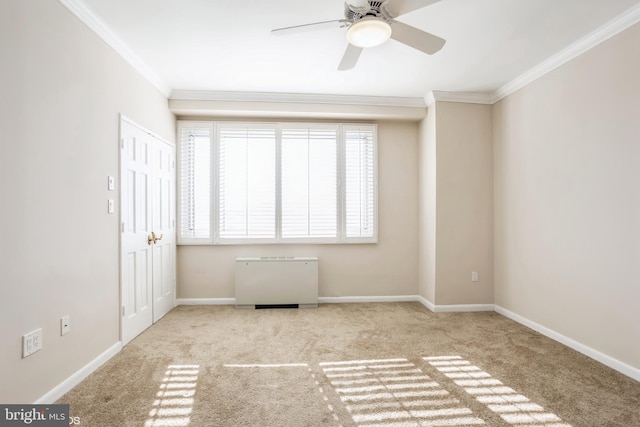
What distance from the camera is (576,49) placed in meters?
2.96

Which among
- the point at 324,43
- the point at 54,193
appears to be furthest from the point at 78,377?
the point at 324,43

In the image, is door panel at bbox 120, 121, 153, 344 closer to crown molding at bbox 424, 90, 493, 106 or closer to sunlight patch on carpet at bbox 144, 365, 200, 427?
sunlight patch on carpet at bbox 144, 365, 200, 427

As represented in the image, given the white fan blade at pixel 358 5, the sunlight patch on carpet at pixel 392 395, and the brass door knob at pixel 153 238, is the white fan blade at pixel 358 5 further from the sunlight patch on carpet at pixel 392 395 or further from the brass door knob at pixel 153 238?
the brass door knob at pixel 153 238

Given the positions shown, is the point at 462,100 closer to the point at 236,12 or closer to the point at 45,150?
the point at 236,12

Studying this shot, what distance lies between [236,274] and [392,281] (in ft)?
6.76

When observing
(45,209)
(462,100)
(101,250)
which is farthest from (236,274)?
(462,100)

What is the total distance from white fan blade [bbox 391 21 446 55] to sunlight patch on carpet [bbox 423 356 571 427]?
2.32 meters

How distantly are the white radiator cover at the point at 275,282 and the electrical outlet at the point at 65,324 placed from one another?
2.10 m

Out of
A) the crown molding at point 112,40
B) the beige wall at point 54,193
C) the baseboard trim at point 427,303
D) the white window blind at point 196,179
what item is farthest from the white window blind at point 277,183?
the beige wall at point 54,193

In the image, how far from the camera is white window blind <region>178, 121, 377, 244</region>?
451 centimetres

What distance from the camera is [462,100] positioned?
165 inches

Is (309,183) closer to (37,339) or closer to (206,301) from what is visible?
(206,301)

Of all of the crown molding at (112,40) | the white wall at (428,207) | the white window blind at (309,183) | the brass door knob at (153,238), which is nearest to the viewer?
the crown molding at (112,40)

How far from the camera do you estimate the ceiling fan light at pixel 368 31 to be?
2.14 metres
